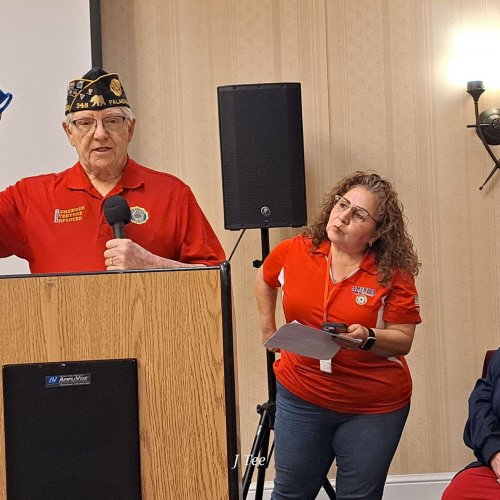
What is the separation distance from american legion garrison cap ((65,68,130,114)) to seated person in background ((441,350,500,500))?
1534 millimetres

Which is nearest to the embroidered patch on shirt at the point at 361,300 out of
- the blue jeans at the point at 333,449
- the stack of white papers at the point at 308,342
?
the stack of white papers at the point at 308,342

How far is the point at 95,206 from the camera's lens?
222cm

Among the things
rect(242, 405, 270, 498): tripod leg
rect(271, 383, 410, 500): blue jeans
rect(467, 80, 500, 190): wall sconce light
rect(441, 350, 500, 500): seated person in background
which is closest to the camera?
rect(441, 350, 500, 500): seated person in background

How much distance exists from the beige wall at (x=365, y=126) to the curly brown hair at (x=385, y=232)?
0.95m

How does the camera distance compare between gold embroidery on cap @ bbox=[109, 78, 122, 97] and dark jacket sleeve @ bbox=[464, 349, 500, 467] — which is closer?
gold embroidery on cap @ bbox=[109, 78, 122, 97]

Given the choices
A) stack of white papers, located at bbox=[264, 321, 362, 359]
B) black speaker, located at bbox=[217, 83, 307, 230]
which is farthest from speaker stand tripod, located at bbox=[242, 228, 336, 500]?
stack of white papers, located at bbox=[264, 321, 362, 359]

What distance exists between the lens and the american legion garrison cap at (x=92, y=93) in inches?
87.8

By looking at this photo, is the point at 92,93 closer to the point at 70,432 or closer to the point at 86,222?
the point at 86,222

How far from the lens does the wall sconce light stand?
12.7 feet

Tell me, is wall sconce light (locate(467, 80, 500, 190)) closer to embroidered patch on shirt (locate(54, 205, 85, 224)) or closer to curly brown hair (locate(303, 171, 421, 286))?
curly brown hair (locate(303, 171, 421, 286))

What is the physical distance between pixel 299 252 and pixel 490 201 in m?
1.45

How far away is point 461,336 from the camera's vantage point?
4.01 meters

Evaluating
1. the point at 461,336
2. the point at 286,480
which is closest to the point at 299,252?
the point at 286,480

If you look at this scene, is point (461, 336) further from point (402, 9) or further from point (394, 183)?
point (402, 9)
